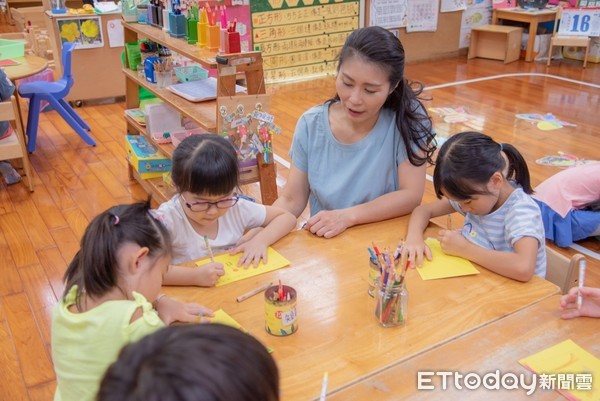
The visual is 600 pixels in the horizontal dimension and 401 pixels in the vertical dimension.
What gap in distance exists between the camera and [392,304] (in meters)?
1.29

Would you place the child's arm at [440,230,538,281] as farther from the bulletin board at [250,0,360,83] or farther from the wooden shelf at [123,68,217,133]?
the bulletin board at [250,0,360,83]

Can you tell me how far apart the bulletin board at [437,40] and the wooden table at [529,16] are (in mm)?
430

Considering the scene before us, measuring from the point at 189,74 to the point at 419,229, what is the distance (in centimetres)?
205

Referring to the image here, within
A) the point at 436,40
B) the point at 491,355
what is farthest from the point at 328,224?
the point at 436,40

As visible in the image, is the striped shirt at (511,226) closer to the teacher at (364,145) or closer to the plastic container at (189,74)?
the teacher at (364,145)

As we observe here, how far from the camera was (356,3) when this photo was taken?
662 cm

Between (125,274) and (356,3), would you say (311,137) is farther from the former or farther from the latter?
(356,3)

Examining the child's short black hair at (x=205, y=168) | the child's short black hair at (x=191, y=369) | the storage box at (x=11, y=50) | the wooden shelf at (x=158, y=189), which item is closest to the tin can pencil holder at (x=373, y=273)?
the child's short black hair at (x=205, y=168)

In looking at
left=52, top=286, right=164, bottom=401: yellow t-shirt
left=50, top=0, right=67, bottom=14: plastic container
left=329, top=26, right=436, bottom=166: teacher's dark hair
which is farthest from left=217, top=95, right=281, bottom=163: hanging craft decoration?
left=50, top=0, right=67, bottom=14: plastic container

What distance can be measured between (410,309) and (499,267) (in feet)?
0.99

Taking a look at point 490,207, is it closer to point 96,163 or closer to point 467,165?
point 467,165

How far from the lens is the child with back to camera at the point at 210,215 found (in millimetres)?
1597

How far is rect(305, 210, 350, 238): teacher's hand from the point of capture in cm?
174

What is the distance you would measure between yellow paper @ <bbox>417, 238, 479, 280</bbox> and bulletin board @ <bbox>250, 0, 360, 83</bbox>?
15.7ft
